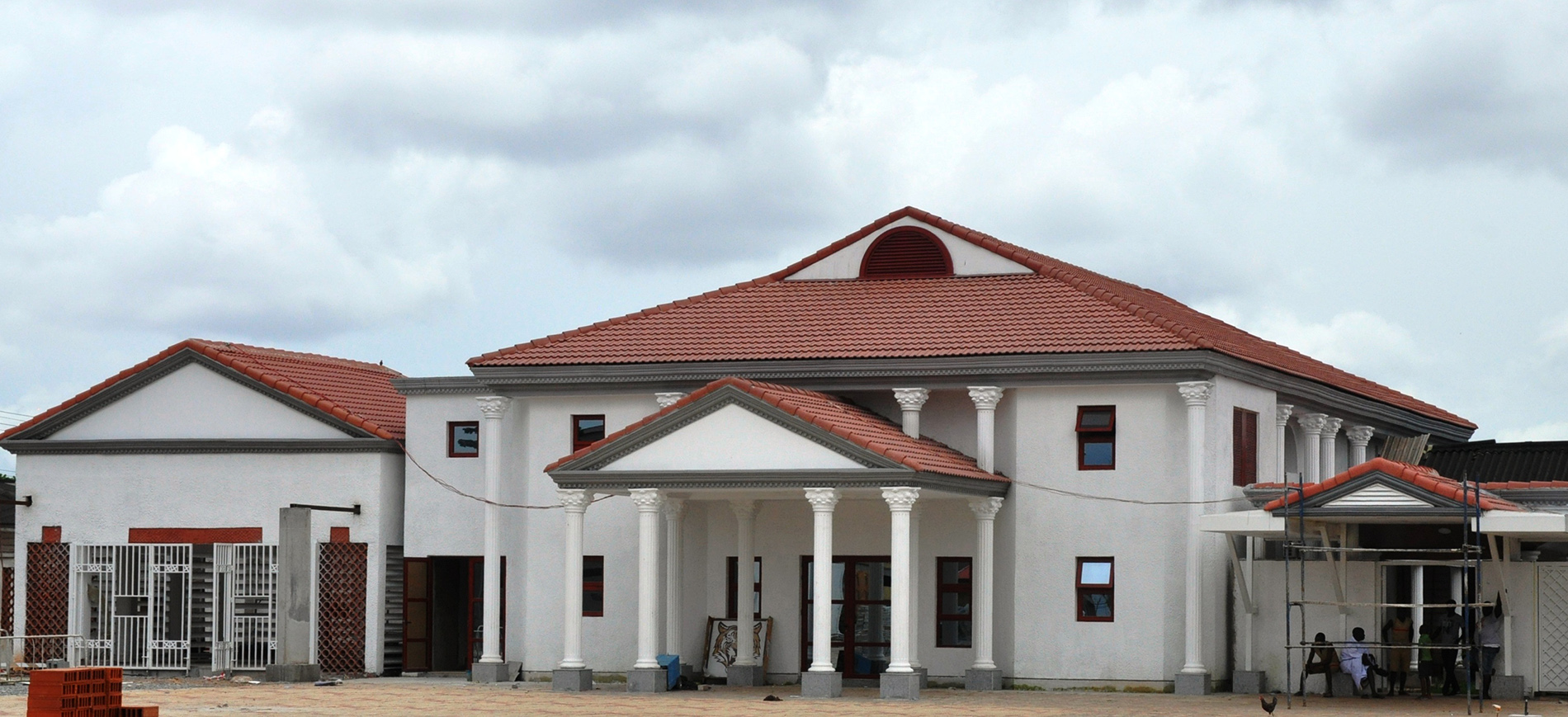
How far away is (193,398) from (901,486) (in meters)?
14.3

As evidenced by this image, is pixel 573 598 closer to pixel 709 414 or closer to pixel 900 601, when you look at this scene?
pixel 709 414

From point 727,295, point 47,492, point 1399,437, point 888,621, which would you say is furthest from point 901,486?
point 47,492

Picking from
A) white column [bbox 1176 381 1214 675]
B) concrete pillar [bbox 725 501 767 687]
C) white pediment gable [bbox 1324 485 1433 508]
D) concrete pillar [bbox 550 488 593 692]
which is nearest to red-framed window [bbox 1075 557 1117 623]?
white column [bbox 1176 381 1214 675]

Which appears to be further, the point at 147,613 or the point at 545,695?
the point at 147,613

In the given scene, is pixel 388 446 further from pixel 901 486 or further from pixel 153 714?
pixel 153 714

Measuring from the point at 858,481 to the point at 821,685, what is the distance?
287 centimetres

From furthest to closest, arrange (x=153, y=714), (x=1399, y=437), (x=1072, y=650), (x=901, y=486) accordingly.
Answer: (x=1399, y=437) < (x=1072, y=650) < (x=901, y=486) < (x=153, y=714)

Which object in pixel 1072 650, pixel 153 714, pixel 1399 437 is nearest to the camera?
pixel 153 714

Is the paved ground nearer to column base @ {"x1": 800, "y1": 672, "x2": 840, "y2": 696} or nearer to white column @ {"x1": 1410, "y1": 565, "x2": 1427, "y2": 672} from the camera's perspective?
column base @ {"x1": 800, "y1": 672, "x2": 840, "y2": 696}

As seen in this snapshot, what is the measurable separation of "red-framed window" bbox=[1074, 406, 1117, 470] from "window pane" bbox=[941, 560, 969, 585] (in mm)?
2321

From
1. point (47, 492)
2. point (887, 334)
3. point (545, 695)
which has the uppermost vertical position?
point (887, 334)

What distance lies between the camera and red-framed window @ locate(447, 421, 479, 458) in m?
35.0

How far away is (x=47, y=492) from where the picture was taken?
1458 inches

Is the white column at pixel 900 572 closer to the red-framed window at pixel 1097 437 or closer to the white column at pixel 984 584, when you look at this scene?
the white column at pixel 984 584
